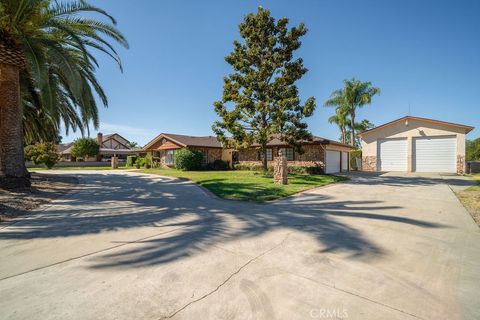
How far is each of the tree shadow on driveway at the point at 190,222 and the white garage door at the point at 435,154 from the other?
1863cm

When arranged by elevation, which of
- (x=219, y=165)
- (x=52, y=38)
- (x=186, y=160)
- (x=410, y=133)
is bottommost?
(x=219, y=165)

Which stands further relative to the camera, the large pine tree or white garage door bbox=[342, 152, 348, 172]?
white garage door bbox=[342, 152, 348, 172]

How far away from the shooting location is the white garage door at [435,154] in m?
21.5

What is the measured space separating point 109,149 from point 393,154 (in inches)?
1945

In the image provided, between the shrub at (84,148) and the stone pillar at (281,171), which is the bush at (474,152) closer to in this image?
the stone pillar at (281,171)

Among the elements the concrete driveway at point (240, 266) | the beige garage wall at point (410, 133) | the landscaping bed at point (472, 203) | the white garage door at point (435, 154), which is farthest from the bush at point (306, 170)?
the concrete driveway at point (240, 266)

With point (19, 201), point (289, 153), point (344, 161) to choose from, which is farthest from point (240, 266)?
point (344, 161)

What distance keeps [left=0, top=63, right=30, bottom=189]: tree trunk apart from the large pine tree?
1161cm

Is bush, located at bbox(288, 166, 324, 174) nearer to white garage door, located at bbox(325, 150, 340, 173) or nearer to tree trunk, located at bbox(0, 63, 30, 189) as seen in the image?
white garage door, located at bbox(325, 150, 340, 173)

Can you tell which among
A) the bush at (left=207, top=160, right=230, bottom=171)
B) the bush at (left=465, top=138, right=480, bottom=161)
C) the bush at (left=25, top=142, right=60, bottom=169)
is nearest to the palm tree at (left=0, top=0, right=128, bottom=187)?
the bush at (left=207, top=160, right=230, bottom=171)

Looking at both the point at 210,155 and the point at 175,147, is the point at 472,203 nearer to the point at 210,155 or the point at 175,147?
the point at 210,155

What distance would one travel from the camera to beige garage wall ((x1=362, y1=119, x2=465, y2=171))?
69.6ft

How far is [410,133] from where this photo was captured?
23281 millimetres

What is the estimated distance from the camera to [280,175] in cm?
1362
